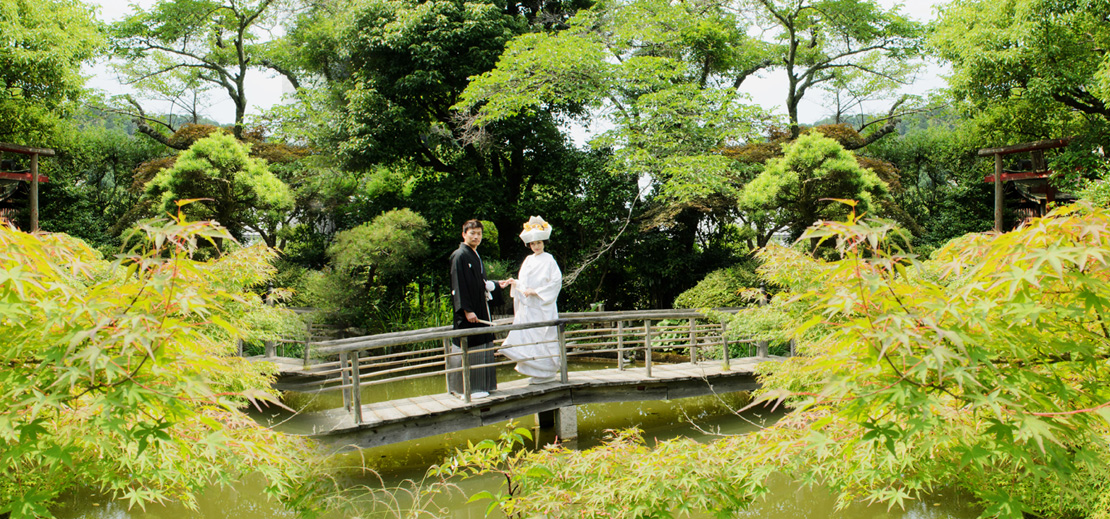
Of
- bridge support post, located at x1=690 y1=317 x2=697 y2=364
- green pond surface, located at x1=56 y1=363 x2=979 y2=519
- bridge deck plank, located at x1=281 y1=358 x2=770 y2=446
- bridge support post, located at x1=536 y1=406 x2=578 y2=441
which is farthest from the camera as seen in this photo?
bridge support post, located at x1=690 y1=317 x2=697 y2=364

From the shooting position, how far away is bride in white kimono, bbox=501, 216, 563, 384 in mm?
4914

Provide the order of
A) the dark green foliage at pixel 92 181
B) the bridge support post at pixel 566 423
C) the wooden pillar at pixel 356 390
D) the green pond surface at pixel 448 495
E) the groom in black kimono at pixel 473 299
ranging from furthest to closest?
the dark green foliage at pixel 92 181
the bridge support post at pixel 566 423
the groom in black kimono at pixel 473 299
the wooden pillar at pixel 356 390
the green pond surface at pixel 448 495

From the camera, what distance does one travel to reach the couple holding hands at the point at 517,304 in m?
4.42

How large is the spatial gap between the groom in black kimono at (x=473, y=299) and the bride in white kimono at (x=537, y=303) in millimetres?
265

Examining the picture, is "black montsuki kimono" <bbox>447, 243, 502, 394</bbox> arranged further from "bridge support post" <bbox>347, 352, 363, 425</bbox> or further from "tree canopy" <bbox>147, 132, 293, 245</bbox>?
"tree canopy" <bbox>147, 132, 293, 245</bbox>

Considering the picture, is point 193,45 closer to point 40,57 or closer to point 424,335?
point 40,57

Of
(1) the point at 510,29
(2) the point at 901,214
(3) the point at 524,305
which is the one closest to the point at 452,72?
(1) the point at 510,29

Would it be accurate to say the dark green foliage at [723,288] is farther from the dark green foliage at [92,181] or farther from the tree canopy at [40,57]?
the dark green foliage at [92,181]

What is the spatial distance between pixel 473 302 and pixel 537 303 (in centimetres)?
69

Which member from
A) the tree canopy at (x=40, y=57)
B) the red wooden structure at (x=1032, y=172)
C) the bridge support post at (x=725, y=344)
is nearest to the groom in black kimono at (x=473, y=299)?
the bridge support post at (x=725, y=344)

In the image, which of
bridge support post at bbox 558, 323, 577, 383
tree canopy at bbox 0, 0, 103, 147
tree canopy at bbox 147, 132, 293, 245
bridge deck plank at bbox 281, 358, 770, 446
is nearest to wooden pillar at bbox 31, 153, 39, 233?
tree canopy at bbox 0, 0, 103, 147

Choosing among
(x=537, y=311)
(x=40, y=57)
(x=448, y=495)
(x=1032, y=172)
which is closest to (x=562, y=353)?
(x=537, y=311)

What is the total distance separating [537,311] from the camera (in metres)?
5.03

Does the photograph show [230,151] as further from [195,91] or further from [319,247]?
[195,91]
